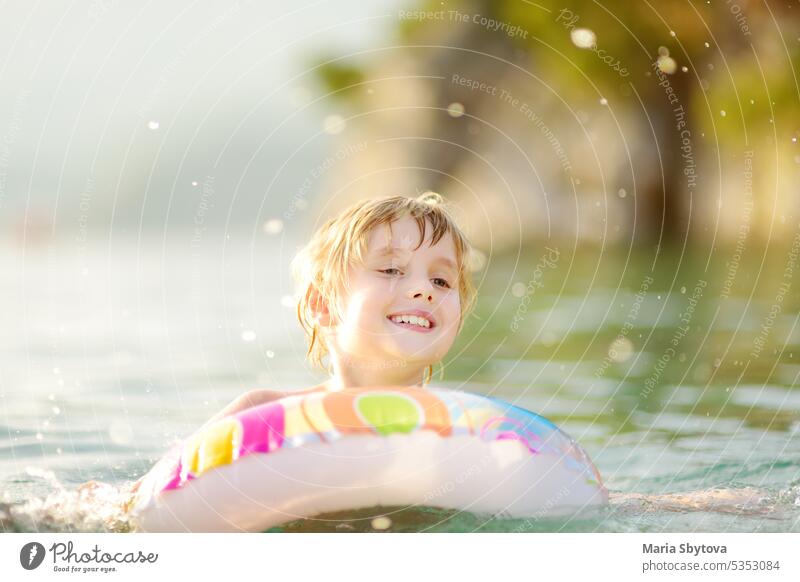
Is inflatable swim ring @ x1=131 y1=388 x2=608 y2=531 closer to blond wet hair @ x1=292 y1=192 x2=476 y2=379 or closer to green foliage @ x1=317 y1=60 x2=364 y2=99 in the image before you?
blond wet hair @ x1=292 y1=192 x2=476 y2=379

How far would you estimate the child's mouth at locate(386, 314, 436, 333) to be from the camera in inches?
116

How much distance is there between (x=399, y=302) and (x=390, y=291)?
4cm

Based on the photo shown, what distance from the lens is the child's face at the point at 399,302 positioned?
2953 millimetres

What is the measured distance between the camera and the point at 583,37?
50.4ft

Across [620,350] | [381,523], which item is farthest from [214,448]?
[620,350]

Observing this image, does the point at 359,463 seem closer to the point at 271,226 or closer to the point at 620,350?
the point at 620,350

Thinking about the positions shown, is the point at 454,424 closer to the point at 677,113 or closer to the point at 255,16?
the point at 255,16

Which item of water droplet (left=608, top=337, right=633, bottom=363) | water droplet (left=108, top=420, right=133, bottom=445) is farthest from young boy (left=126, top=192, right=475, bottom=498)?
water droplet (left=608, top=337, right=633, bottom=363)

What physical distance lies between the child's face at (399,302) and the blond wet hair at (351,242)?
0.07 feet

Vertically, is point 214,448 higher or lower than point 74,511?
higher
